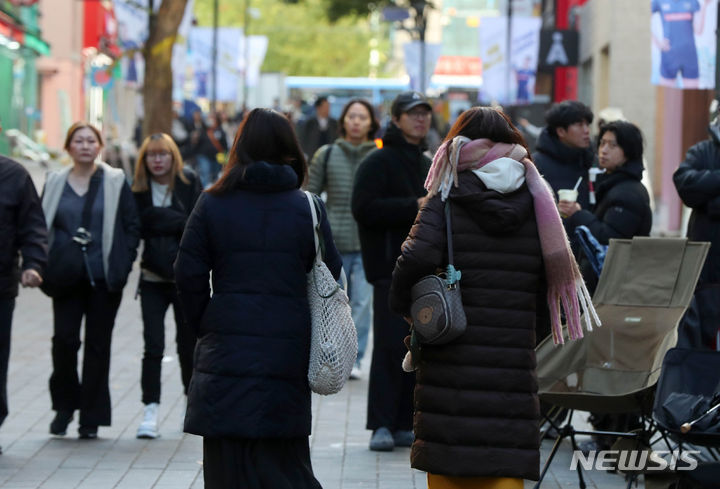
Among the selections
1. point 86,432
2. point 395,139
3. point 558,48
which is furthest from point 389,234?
point 558,48

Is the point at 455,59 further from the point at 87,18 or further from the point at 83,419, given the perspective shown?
the point at 83,419

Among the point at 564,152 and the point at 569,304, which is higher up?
the point at 564,152

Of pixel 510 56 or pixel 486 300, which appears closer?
pixel 486 300

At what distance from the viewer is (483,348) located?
544cm

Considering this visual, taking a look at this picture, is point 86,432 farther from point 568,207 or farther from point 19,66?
point 19,66

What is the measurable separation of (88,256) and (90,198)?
382mm

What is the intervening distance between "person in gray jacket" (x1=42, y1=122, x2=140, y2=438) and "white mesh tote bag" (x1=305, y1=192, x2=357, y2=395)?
124 inches

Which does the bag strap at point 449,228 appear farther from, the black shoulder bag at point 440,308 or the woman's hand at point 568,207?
the woman's hand at point 568,207

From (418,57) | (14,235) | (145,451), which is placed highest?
(418,57)

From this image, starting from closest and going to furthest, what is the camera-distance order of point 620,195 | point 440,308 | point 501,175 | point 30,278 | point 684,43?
point 440,308
point 501,175
point 30,278
point 620,195
point 684,43

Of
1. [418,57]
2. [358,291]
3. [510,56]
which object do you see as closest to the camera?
[358,291]

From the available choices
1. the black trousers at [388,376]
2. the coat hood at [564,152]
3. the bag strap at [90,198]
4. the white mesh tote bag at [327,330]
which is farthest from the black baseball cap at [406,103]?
the white mesh tote bag at [327,330]

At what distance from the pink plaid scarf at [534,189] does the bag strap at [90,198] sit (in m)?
3.59

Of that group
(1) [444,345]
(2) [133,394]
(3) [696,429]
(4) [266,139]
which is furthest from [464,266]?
(2) [133,394]
